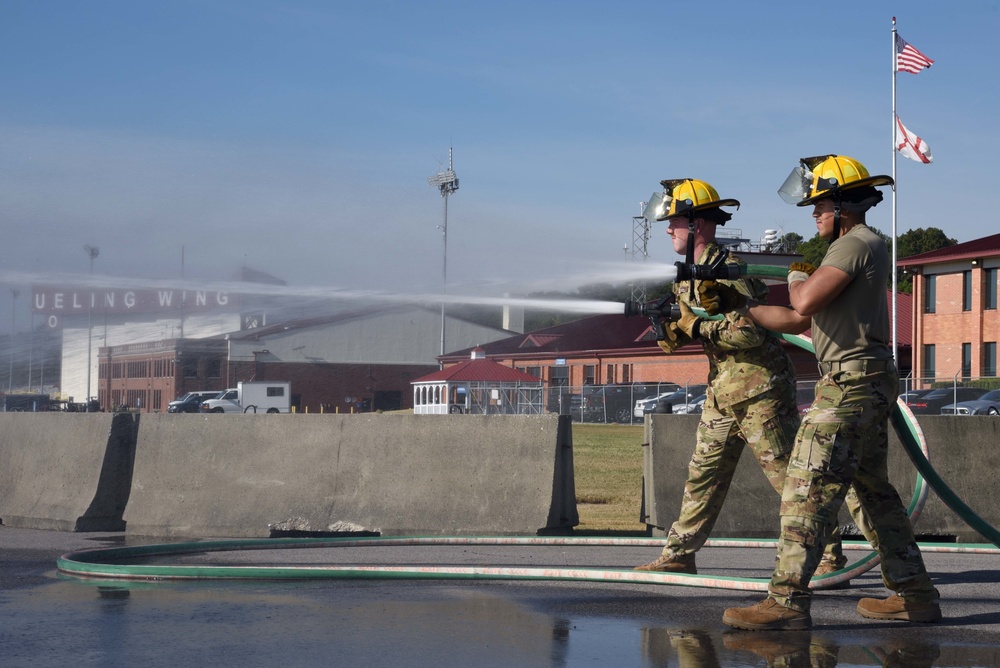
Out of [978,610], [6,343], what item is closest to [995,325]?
[6,343]

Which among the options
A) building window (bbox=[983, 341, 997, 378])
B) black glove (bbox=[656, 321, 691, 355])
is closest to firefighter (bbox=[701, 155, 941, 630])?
black glove (bbox=[656, 321, 691, 355])

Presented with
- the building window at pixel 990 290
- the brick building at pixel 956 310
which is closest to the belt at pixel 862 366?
the brick building at pixel 956 310

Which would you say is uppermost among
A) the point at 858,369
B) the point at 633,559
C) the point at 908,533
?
the point at 858,369

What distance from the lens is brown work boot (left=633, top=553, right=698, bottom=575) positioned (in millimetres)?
6180

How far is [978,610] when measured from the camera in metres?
5.56

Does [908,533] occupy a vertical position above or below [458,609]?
above

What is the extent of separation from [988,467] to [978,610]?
9.99 feet

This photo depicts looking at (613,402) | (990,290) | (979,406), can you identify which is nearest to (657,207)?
(979,406)

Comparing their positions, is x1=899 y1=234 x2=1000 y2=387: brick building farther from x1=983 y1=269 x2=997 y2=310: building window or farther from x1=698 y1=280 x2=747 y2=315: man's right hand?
x1=698 y1=280 x2=747 y2=315: man's right hand

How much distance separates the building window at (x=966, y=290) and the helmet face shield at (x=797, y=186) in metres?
45.8

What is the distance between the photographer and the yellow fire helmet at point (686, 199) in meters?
6.21

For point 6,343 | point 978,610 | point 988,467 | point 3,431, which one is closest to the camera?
point 978,610

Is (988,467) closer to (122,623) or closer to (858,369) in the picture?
(858,369)

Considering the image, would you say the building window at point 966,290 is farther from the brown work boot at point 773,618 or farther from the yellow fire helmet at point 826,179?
the brown work boot at point 773,618
